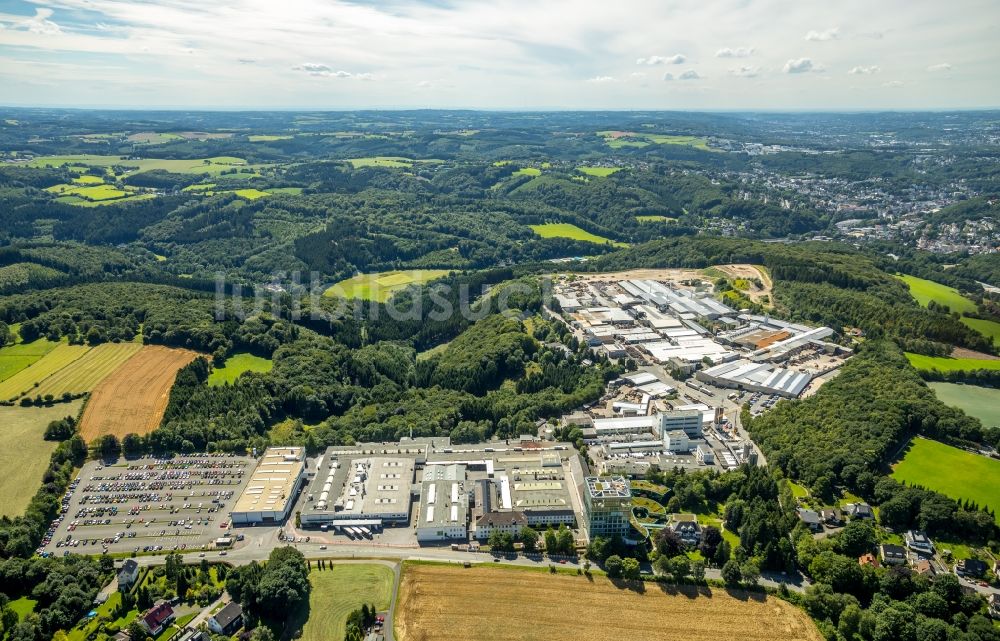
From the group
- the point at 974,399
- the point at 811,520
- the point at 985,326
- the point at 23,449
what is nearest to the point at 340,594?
the point at 811,520

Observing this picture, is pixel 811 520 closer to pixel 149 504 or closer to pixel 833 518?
pixel 833 518

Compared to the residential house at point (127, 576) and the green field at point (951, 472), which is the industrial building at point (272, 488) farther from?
the green field at point (951, 472)

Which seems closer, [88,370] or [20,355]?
[88,370]

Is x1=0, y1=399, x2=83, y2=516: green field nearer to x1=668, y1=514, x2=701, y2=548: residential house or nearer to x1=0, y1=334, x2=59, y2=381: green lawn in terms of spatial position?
x1=0, y1=334, x2=59, y2=381: green lawn

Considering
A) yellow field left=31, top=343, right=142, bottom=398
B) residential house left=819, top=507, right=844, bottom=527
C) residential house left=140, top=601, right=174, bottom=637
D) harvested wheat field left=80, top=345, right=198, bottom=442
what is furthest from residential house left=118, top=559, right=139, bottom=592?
residential house left=819, top=507, right=844, bottom=527

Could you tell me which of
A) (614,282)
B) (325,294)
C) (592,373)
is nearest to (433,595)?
(592,373)

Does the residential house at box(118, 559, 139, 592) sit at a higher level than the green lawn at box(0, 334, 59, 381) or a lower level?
lower

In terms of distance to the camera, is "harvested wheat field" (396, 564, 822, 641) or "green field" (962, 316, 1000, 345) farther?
"green field" (962, 316, 1000, 345)

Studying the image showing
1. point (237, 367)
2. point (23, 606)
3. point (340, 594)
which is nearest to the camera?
point (23, 606)
